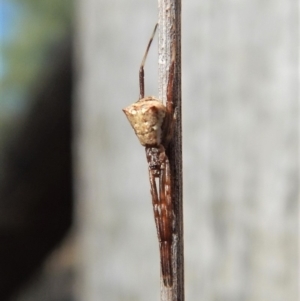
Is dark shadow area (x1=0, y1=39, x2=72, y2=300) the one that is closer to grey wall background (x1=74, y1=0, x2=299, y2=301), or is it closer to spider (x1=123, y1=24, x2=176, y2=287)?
grey wall background (x1=74, y1=0, x2=299, y2=301)

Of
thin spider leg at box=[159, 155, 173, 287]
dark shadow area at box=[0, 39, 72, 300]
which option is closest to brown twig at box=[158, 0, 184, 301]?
thin spider leg at box=[159, 155, 173, 287]

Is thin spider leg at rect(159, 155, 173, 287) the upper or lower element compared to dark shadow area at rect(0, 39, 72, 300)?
upper

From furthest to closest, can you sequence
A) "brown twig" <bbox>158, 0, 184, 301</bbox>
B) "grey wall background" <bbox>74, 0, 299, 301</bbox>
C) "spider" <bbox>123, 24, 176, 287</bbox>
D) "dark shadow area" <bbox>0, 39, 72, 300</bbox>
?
"dark shadow area" <bbox>0, 39, 72, 300</bbox> < "grey wall background" <bbox>74, 0, 299, 301</bbox> < "spider" <bbox>123, 24, 176, 287</bbox> < "brown twig" <bbox>158, 0, 184, 301</bbox>

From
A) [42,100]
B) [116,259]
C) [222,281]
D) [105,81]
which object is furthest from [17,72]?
[222,281]

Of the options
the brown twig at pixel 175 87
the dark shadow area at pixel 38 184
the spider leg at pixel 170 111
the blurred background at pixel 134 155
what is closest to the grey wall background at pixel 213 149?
the blurred background at pixel 134 155

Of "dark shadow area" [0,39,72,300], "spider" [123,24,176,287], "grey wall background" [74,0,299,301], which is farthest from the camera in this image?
"dark shadow area" [0,39,72,300]

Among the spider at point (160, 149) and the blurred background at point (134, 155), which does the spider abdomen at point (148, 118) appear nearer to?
the spider at point (160, 149)

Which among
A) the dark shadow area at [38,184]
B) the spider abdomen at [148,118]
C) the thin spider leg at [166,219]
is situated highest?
the spider abdomen at [148,118]
